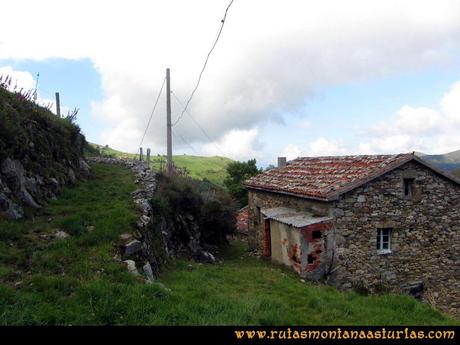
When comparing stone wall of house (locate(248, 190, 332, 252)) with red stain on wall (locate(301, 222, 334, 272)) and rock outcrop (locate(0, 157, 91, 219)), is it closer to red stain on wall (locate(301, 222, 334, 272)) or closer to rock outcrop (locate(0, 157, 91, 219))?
red stain on wall (locate(301, 222, 334, 272))

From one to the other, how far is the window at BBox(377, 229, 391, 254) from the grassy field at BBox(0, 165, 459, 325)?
3.67m

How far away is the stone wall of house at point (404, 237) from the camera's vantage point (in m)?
12.1

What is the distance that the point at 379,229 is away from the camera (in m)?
12.6

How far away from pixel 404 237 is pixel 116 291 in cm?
1007

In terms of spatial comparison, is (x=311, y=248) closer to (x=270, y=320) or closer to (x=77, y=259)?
(x=270, y=320)

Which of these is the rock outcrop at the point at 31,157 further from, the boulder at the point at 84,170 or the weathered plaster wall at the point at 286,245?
the weathered plaster wall at the point at 286,245

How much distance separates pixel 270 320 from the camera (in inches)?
246

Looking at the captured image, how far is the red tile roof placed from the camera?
1219 centimetres

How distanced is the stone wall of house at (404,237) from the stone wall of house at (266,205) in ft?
2.52

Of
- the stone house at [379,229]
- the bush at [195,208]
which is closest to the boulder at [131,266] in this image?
the bush at [195,208]

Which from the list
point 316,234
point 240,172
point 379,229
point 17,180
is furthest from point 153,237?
point 240,172

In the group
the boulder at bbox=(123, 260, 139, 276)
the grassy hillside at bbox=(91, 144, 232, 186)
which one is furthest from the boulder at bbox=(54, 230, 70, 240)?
the grassy hillside at bbox=(91, 144, 232, 186)

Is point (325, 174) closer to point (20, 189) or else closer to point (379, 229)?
point (379, 229)
